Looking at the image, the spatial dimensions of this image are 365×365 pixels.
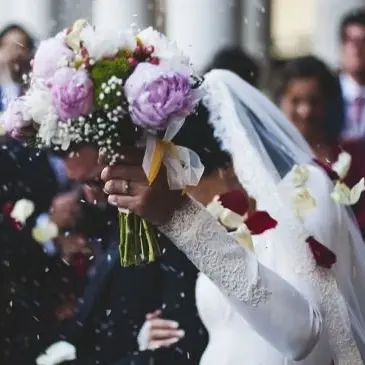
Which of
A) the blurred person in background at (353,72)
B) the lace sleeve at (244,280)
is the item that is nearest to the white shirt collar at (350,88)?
the blurred person in background at (353,72)

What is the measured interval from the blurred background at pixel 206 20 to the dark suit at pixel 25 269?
1.92 metres

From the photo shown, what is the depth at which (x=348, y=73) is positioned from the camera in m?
6.00

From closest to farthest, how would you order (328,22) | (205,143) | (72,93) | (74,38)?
(72,93)
(74,38)
(205,143)
(328,22)

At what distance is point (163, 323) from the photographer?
13.7 feet

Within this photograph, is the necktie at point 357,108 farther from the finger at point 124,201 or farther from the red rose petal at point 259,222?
the finger at point 124,201

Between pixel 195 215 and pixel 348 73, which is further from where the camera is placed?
pixel 348 73

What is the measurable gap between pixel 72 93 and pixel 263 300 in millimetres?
650

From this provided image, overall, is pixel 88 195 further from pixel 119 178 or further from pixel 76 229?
pixel 119 178

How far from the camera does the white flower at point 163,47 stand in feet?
9.50

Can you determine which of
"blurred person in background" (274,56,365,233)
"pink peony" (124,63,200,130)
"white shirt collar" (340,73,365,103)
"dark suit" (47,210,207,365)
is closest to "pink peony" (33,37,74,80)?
"pink peony" (124,63,200,130)

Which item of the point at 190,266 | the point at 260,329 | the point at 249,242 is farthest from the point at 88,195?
the point at 260,329

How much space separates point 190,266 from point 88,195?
27.2 inches

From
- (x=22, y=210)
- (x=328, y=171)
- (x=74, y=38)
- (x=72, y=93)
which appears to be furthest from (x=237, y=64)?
(x=72, y=93)

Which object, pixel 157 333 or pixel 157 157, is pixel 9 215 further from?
pixel 157 157
